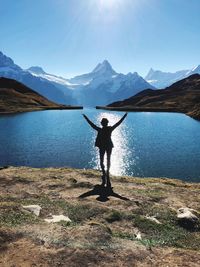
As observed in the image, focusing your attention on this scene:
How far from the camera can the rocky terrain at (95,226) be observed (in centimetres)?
1572

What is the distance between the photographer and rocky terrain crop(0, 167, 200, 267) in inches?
619

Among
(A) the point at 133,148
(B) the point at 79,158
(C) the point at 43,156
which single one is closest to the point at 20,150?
(C) the point at 43,156

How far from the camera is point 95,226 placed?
743 inches

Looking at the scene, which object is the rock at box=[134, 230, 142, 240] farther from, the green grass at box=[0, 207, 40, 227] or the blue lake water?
the blue lake water

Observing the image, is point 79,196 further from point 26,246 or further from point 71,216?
point 26,246

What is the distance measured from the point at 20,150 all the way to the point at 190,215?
2430 inches

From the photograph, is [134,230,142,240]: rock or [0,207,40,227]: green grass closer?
[134,230,142,240]: rock

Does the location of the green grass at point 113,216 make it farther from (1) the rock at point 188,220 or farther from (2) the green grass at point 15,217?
(2) the green grass at point 15,217

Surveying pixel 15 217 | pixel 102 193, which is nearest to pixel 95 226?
pixel 15 217

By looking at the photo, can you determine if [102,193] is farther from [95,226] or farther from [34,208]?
[95,226]

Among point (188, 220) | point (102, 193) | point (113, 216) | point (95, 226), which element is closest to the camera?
point (95, 226)

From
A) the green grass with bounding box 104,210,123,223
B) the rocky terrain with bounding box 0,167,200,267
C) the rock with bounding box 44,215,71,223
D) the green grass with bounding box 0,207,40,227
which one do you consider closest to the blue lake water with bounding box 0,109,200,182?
the rocky terrain with bounding box 0,167,200,267

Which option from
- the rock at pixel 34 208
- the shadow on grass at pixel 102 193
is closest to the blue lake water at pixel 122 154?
the shadow on grass at pixel 102 193

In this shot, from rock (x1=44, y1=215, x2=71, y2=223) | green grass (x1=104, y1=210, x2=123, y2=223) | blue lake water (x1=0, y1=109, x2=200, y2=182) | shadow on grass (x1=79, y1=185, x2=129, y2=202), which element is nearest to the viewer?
rock (x1=44, y1=215, x2=71, y2=223)
